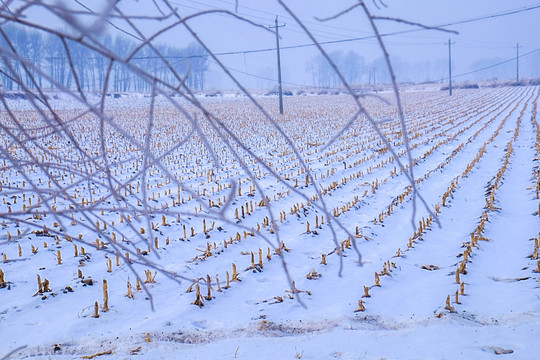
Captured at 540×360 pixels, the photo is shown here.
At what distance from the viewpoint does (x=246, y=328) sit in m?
3.83

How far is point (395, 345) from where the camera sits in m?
3.51

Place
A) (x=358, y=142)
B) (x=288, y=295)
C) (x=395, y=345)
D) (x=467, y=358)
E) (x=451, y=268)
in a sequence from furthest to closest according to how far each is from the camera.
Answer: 1. (x=358, y=142)
2. (x=451, y=268)
3. (x=288, y=295)
4. (x=395, y=345)
5. (x=467, y=358)

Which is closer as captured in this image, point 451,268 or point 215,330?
point 215,330

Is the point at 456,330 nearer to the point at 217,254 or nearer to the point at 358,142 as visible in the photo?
the point at 217,254

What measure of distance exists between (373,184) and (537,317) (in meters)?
5.26

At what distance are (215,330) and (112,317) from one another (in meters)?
0.90

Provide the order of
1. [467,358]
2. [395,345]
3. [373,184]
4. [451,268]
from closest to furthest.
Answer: [467,358] < [395,345] < [451,268] < [373,184]

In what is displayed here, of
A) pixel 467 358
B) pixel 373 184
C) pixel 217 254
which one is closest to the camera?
pixel 467 358

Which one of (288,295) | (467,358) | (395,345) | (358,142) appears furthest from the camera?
(358,142)

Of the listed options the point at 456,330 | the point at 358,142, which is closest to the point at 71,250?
the point at 456,330

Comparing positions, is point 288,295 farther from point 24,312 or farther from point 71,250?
point 71,250

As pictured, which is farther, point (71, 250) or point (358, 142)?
point (358, 142)

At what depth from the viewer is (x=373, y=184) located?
8961 millimetres

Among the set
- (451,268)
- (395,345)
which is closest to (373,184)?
(451,268)
